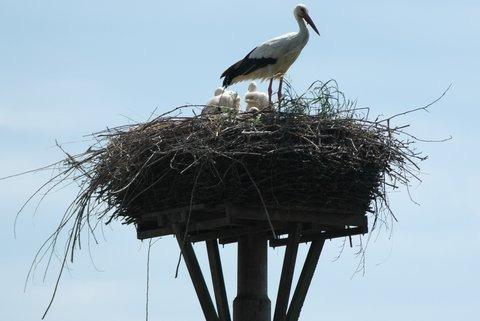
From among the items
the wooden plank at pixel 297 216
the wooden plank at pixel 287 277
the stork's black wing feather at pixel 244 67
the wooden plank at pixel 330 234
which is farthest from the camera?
the stork's black wing feather at pixel 244 67

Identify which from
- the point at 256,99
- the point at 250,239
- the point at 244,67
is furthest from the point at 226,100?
the point at 250,239

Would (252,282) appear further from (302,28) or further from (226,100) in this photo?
(302,28)

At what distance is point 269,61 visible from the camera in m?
12.3

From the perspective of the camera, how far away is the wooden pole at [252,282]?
984 centimetres

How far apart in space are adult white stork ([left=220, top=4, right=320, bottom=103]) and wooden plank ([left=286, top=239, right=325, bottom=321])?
242 centimetres

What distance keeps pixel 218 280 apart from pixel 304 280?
63 cm

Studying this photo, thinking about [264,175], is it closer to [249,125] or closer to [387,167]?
[249,125]

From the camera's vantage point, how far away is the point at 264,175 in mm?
9383

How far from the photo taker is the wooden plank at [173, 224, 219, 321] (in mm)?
9680

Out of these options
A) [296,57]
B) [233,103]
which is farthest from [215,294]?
[296,57]

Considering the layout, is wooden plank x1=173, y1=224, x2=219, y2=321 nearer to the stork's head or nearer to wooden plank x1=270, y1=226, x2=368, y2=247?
wooden plank x1=270, y1=226, x2=368, y2=247

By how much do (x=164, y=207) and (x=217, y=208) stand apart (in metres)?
0.51

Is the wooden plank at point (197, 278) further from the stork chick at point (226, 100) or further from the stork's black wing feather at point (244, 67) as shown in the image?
the stork's black wing feather at point (244, 67)

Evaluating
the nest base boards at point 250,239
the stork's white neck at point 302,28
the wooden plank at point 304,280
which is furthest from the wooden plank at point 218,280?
the stork's white neck at point 302,28
